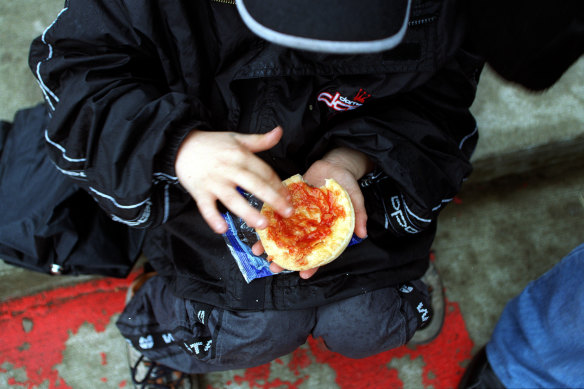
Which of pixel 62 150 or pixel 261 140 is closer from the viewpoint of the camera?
pixel 261 140

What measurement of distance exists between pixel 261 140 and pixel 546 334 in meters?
1.20

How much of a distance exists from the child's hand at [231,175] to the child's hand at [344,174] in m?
0.29

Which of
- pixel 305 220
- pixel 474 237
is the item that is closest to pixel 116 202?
pixel 305 220

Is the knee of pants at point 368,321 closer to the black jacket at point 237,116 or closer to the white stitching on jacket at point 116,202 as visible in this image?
the black jacket at point 237,116

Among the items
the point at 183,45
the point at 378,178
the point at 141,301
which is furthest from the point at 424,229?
the point at 141,301

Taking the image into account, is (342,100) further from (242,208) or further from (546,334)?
(546,334)

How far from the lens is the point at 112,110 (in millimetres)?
1127

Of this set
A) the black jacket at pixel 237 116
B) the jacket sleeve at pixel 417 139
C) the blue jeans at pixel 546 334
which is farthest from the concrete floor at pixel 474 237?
the jacket sleeve at pixel 417 139

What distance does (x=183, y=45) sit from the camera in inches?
47.8

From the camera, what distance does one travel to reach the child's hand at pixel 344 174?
129cm

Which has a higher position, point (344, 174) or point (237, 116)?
point (237, 116)

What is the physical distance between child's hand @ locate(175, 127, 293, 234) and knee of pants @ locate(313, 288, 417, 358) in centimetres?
58

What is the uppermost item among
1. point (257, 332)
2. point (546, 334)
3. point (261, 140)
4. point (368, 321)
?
point (261, 140)

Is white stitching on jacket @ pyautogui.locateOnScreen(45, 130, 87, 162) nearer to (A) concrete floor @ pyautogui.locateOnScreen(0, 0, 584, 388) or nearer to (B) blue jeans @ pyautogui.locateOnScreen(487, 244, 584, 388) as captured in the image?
(A) concrete floor @ pyautogui.locateOnScreen(0, 0, 584, 388)
